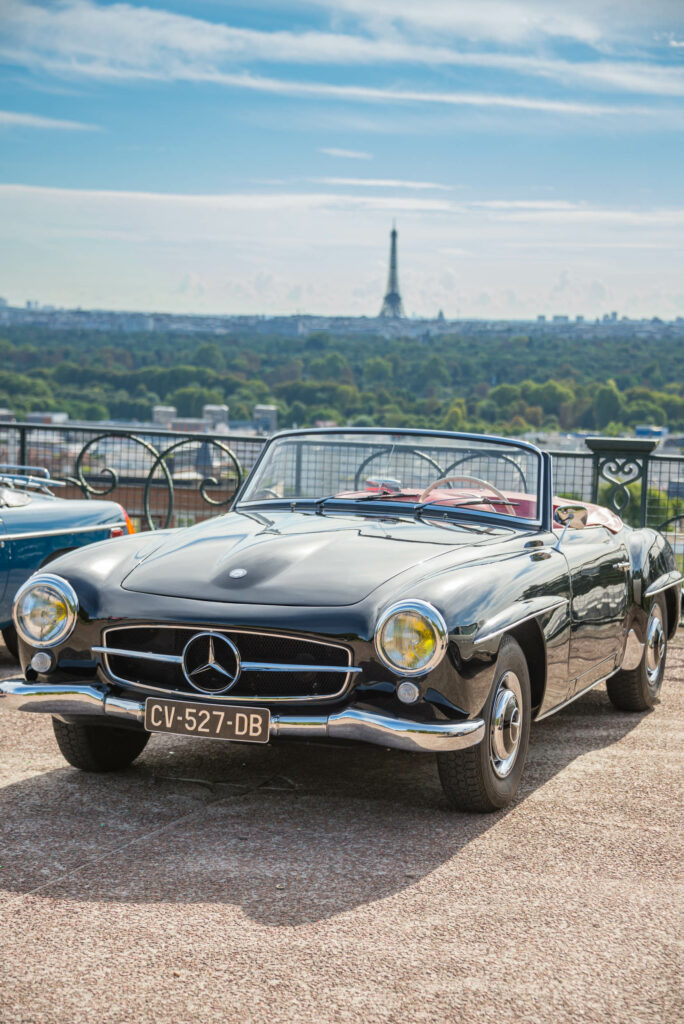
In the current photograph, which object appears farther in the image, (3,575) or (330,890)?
(3,575)

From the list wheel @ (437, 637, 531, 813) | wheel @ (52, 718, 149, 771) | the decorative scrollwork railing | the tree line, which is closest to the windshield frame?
wheel @ (437, 637, 531, 813)

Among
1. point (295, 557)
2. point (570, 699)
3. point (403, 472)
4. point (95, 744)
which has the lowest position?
point (95, 744)

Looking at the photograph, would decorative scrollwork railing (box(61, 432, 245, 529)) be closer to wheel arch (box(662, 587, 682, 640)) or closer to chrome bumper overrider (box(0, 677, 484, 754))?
wheel arch (box(662, 587, 682, 640))

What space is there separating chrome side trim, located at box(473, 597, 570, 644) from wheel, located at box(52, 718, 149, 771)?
1.54m

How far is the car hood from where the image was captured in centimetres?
443

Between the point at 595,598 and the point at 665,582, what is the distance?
1.17 meters

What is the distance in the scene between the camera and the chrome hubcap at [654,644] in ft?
21.0

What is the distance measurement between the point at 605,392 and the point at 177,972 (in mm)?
91659

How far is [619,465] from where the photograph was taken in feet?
30.1

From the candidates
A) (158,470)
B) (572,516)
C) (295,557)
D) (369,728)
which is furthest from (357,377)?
(369,728)

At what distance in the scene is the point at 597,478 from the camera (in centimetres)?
922

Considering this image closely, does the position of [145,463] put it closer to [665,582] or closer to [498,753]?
[665,582]

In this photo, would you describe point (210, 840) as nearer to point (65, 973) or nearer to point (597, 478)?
point (65, 973)

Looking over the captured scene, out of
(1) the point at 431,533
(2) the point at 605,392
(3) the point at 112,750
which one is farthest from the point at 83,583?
(2) the point at 605,392
